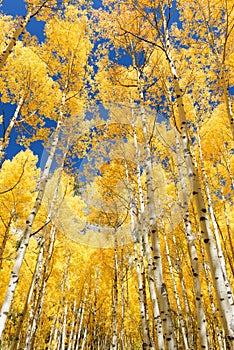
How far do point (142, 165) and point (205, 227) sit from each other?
4771 mm

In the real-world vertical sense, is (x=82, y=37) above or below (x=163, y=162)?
above

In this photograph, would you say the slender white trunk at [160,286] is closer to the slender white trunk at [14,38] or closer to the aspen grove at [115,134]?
the aspen grove at [115,134]

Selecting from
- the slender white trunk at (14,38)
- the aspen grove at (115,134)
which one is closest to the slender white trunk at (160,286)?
the aspen grove at (115,134)

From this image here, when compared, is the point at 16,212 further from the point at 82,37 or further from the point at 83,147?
the point at 82,37

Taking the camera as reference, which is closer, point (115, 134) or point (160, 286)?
point (160, 286)

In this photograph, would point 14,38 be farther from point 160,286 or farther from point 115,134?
point 115,134

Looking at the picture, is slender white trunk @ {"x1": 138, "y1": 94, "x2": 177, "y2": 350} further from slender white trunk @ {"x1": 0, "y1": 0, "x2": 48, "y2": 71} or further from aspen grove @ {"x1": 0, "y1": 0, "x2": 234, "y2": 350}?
slender white trunk @ {"x1": 0, "y1": 0, "x2": 48, "y2": 71}

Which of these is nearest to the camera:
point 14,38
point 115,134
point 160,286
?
point 160,286

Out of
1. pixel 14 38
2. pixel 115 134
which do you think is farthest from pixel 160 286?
pixel 115 134

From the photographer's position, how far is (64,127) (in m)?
7.13

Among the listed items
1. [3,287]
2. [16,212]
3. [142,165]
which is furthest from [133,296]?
[142,165]

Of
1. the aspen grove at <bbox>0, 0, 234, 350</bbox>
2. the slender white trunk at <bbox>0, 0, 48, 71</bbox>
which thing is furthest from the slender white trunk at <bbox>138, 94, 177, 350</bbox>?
the slender white trunk at <bbox>0, 0, 48, 71</bbox>

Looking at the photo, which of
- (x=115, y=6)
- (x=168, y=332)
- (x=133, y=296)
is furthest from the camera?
(x=133, y=296)

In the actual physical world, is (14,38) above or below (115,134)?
below
